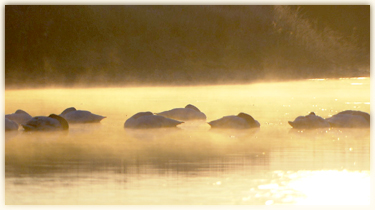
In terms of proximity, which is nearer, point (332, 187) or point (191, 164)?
point (332, 187)

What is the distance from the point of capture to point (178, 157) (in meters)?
7.61

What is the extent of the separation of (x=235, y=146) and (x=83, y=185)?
285 cm

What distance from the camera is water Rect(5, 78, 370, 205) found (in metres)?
5.82

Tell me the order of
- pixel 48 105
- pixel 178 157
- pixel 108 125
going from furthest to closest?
pixel 48 105, pixel 108 125, pixel 178 157

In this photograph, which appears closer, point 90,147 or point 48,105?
point 90,147

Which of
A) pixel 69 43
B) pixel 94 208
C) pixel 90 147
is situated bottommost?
pixel 94 208

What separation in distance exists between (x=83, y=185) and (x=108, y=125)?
4.62 metres

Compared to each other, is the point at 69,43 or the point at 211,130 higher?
the point at 69,43

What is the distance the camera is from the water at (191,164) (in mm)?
5824

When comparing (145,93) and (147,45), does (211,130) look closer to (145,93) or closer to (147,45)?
(145,93)

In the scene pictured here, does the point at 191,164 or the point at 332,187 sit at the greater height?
the point at 191,164

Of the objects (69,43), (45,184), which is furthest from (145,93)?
(45,184)

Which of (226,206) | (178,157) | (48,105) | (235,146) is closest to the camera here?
(226,206)

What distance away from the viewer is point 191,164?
7.12 m
